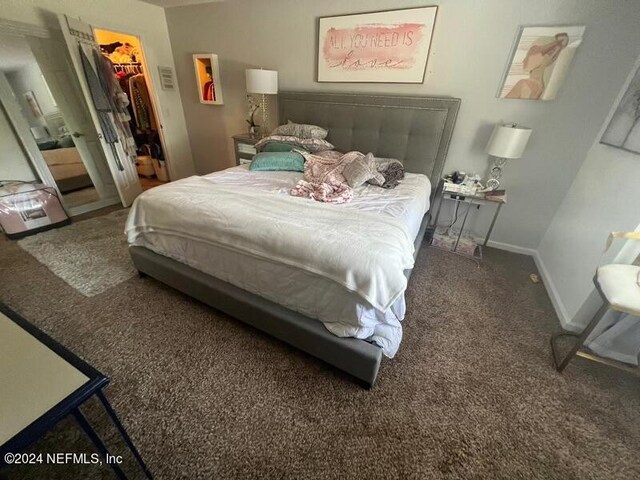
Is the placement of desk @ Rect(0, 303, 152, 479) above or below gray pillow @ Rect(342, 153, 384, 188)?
below

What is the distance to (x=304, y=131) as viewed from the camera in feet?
9.35

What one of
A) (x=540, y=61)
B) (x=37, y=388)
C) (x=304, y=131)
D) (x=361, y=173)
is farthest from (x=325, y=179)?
(x=540, y=61)

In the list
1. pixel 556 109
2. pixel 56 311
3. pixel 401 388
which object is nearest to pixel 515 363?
pixel 401 388

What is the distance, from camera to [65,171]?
10.0 feet

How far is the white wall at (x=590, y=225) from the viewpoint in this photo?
1.60 m

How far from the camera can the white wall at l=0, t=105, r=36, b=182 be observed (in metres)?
2.58

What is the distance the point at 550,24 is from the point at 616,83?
686 mm

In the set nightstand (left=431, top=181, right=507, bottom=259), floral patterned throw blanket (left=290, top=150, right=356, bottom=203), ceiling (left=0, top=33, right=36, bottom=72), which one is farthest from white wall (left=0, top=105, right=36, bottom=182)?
nightstand (left=431, top=181, right=507, bottom=259)

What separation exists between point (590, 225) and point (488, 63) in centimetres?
158

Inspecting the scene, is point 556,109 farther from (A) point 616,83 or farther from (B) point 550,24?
(B) point 550,24

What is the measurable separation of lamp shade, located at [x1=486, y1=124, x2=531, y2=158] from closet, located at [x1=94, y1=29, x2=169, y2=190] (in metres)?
4.49

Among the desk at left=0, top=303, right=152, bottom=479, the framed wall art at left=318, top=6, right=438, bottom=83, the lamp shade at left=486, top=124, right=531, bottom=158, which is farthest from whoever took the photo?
the framed wall art at left=318, top=6, right=438, bottom=83

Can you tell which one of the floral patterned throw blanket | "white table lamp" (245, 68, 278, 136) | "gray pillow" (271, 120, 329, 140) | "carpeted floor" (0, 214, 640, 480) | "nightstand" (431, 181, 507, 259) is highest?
"white table lamp" (245, 68, 278, 136)

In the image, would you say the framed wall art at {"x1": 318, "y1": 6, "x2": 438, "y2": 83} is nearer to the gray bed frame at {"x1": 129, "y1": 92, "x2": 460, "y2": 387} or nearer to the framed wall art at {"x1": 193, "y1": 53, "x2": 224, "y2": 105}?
the gray bed frame at {"x1": 129, "y1": 92, "x2": 460, "y2": 387}
